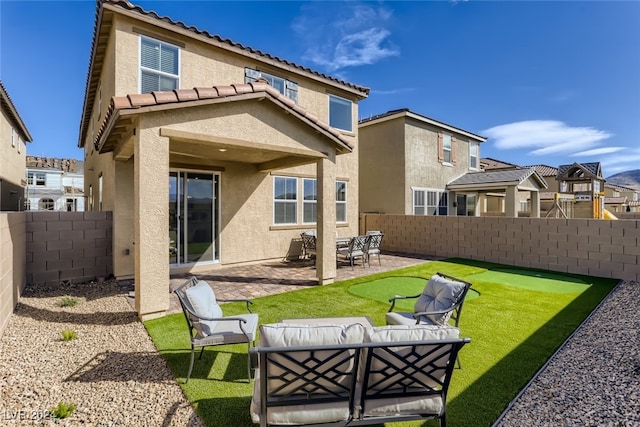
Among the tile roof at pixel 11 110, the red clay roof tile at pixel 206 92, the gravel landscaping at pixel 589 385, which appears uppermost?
the tile roof at pixel 11 110

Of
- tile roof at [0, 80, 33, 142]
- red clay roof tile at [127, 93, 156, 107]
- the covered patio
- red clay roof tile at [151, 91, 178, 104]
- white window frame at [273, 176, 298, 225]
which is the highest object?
tile roof at [0, 80, 33, 142]

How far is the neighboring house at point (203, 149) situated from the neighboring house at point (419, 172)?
15.4 ft

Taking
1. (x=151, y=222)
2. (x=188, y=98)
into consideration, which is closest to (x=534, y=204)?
(x=188, y=98)

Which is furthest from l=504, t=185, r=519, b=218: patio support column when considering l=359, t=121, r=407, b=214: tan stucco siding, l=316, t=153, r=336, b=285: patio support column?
l=316, t=153, r=336, b=285: patio support column

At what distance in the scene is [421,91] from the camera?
73.0 feet

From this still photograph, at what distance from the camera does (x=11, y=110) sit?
16.3 metres

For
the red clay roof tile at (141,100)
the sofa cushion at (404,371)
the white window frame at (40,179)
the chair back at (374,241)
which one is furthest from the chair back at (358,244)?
the white window frame at (40,179)

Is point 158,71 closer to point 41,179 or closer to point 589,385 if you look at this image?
point 589,385

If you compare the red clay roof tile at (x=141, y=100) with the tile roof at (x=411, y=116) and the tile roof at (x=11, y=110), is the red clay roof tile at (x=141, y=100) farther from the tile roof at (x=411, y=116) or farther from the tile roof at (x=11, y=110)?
the tile roof at (x=411, y=116)

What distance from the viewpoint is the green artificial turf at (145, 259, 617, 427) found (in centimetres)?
350

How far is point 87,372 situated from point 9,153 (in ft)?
66.1

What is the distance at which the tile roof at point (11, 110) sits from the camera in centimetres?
1431

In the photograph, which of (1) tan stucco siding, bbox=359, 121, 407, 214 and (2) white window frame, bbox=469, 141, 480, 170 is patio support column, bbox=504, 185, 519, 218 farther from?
(1) tan stucco siding, bbox=359, 121, 407, 214

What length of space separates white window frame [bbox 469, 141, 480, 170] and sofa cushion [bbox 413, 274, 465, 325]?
1970 cm
